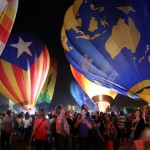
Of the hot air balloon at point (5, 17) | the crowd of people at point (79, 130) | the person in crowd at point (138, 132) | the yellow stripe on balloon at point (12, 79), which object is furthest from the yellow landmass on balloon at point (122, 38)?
the yellow stripe on balloon at point (12, 79)

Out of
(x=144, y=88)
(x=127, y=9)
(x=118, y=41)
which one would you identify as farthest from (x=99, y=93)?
(x=127, y=9)

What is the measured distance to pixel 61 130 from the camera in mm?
7254

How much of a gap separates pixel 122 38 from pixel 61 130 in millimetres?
5170

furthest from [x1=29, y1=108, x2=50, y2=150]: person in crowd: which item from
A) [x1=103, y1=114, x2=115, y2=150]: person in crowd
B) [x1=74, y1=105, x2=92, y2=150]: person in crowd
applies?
[x1=103, y1=114, x2=115, y2=150]: person in crowd

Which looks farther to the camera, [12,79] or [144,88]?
[12,79]

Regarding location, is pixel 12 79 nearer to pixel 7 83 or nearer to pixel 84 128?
pixel 7 83

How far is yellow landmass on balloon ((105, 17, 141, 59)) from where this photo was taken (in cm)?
1107

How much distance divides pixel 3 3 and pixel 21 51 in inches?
242

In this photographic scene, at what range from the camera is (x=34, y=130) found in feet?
24.5

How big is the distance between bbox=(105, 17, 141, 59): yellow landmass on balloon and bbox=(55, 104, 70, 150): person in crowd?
15.4 feet

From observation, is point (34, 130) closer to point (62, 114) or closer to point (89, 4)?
point (62, 114)

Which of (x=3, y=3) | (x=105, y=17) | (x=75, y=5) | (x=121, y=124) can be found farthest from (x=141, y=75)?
(x=3, y=3)

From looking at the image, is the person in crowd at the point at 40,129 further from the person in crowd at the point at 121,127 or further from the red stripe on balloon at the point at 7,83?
the red stripe on balloon at the point at 7,83

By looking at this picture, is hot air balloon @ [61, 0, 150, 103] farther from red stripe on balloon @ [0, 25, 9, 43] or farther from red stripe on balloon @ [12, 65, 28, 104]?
red stripe on balloon @ [12, 65, 28, 104]
